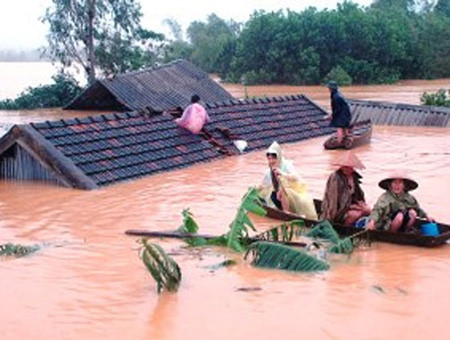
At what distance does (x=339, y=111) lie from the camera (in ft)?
50.2

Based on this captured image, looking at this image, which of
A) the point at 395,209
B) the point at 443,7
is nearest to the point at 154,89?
A: the point at 395,209

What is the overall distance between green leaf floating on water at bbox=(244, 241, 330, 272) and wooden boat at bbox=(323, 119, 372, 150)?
8603 millimetres

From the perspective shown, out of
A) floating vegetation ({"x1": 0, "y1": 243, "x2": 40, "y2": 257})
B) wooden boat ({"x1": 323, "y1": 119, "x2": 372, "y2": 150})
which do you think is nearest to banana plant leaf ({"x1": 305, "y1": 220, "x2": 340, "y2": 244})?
floating vegetation ({"x1": 0, "y1": 243, "x2": 40, "y2": 257})

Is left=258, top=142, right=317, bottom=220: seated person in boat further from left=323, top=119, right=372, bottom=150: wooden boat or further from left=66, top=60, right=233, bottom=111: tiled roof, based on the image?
left=66, top=60, right=233, bottom=111: tiled roof

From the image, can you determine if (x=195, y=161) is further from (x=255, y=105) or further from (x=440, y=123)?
(x=440, y=123)

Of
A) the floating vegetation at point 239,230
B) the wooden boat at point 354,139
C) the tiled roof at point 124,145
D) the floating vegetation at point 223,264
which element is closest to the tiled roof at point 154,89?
the tiled roof at point 124,145

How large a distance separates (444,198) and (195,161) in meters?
4.92

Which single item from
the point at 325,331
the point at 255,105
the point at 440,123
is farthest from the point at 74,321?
the point at 440,123

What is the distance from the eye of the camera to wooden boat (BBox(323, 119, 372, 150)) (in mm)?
15617

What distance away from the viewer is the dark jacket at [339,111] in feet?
50.1

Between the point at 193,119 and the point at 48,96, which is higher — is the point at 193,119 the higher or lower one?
the higher one

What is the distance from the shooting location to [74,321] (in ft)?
19.5

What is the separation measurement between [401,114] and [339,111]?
4969 mm

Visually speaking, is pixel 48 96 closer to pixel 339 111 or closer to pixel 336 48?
pixel 339 111
